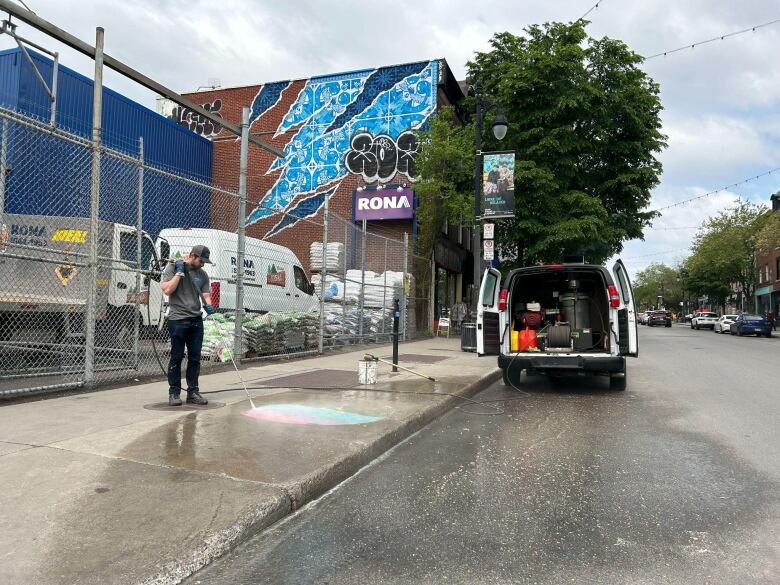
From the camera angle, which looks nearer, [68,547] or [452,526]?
[68,547]

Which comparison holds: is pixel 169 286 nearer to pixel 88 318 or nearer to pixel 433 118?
pixel 88 318

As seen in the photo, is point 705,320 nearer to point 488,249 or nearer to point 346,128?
point 346,128

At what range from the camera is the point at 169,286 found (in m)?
6.01

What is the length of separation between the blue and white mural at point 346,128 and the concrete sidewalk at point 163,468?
15.2 meters

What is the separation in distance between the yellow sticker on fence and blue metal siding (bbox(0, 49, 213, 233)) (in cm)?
51

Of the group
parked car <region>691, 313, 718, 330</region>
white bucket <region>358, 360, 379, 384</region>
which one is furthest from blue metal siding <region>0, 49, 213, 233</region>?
parked car <region>691, 313, 718, 330</region>

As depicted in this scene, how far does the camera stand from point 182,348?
619cm

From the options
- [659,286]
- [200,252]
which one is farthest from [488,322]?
[659,286]

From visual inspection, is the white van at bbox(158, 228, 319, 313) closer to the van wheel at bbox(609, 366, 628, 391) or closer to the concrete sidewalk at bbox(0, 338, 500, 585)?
the concrete sidewalk at bbox(0, 338, 500, 585)

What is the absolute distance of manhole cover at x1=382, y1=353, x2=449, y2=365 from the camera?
1188 centimetres

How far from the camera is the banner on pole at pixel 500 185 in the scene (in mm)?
13758

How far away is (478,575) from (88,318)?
567 cm

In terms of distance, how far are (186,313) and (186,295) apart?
20 cm

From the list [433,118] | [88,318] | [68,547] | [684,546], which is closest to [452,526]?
[684,546]
